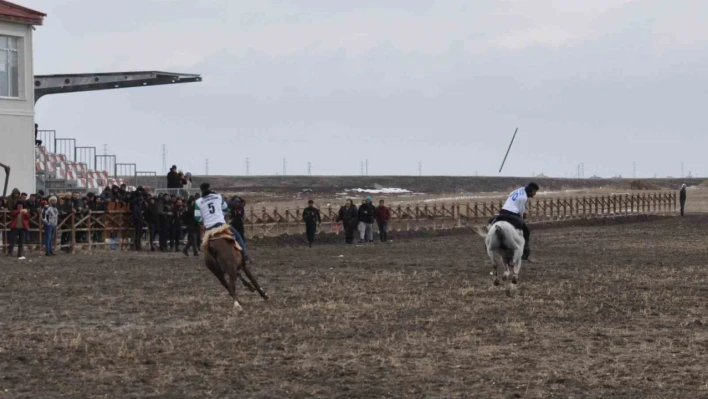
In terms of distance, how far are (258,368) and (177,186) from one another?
27.0 metres

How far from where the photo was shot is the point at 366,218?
40688 millimetres

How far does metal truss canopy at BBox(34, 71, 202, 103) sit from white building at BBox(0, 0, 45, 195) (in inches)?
116

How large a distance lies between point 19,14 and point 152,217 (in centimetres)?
830

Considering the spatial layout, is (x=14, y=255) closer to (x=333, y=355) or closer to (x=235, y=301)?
(x=235, y=301)

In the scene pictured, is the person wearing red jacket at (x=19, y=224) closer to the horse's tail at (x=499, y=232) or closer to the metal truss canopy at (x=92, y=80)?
the metal truss canopy at (x=92, y=80)

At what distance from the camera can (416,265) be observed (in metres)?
27.4

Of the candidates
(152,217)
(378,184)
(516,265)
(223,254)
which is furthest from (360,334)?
(378,184)

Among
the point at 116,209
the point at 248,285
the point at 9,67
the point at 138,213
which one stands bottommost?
the point at 248,285

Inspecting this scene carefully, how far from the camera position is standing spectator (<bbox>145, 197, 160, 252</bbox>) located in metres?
33.8

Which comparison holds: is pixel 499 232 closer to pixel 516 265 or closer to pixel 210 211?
pixel 516 265

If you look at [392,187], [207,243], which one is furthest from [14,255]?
[392,187]

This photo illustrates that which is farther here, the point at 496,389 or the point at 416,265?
the point at 416,265

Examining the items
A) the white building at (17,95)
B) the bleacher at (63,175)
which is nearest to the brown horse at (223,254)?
the white building at (17,95)

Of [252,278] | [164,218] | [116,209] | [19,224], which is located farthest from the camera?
[116,209]
